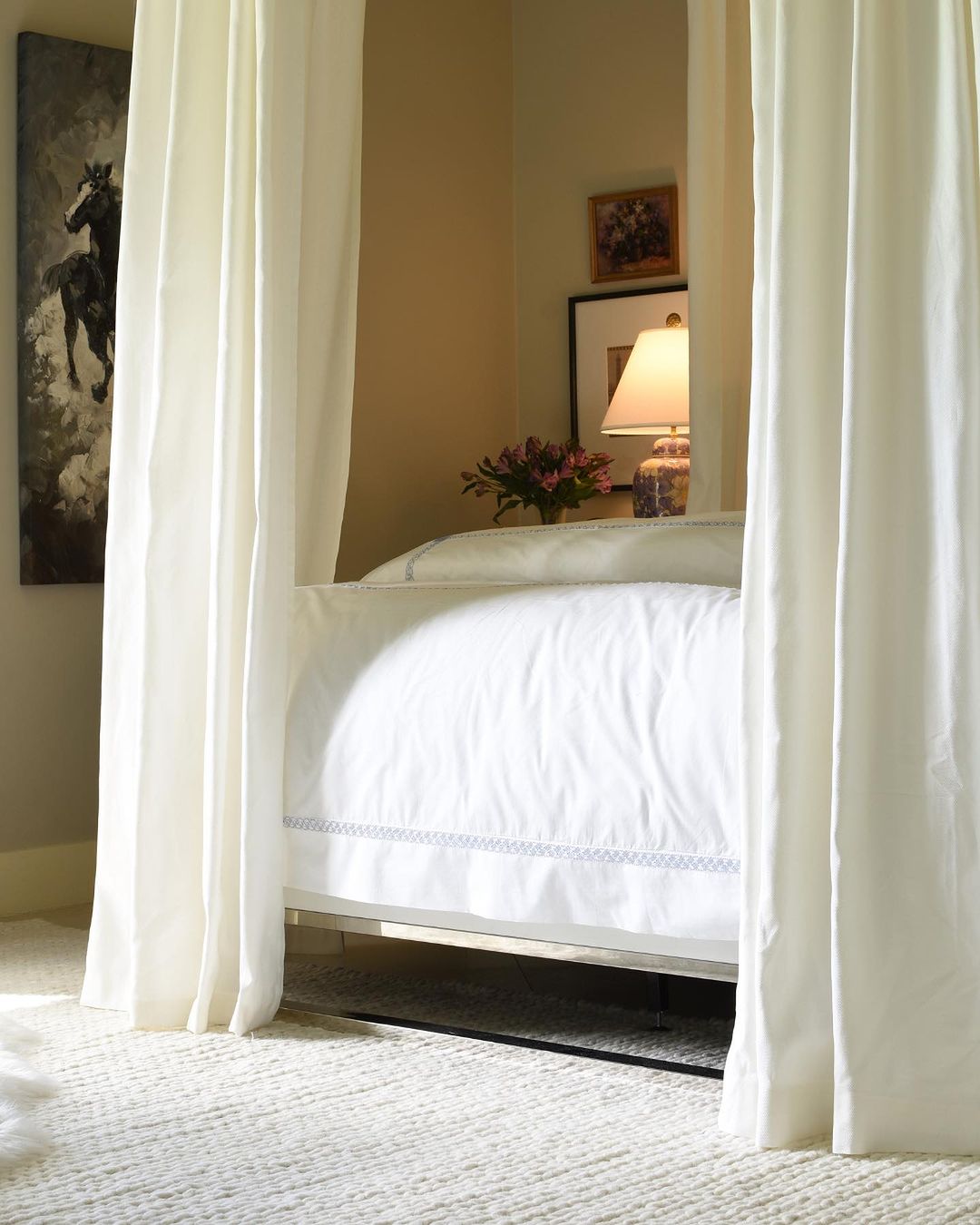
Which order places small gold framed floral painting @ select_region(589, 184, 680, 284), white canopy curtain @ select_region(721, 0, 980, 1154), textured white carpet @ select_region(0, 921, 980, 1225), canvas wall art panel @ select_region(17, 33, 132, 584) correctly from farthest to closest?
small gold framed floral painting @ select_region(589, 184, 680, 284)
canvas wall art panel @ select_region(17, 33, 132, 584)
white canopy curtain @ select_region(721, 0, 980, 1154)
textured white carpet @ select_region(0, 921, 980, 1225)

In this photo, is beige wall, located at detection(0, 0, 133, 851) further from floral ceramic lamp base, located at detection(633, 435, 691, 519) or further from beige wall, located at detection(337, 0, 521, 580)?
floral ceramic lamp base, located at detection(633, 435, 691, 519)

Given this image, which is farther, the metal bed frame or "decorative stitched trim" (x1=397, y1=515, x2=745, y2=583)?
"decorative stitched trim" (x1=397, y1=515, x2=745, y2=583)

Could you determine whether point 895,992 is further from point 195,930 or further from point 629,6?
point 629,6

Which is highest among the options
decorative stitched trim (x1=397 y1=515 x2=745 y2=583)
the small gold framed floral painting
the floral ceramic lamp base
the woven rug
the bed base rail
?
the small gold framed floral painting

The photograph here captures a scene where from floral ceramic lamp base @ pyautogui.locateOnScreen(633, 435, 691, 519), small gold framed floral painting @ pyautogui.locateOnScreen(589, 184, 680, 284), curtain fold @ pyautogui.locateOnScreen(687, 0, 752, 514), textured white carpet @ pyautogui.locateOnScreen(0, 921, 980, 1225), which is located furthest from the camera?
small gold framed floral painting @ pyautogui.locateOnScreen(589, 184, 680, 284)

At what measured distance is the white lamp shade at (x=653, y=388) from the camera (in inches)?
163

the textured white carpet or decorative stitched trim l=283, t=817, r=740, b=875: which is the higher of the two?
decorative stitched trim l=283, t=817, r=740, b=875

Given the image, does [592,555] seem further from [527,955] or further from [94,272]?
[94,272]

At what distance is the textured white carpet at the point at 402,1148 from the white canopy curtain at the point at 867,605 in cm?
14

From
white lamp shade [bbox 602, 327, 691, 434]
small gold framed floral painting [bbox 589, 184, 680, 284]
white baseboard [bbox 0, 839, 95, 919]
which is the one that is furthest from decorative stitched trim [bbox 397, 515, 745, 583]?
small gold framed floral painting [bbox 589, 184, 680, 284]

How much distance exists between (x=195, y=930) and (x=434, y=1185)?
94 centimetres

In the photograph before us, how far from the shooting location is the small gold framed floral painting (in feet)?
15.3

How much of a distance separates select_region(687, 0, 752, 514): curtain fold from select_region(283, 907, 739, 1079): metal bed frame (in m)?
1.45

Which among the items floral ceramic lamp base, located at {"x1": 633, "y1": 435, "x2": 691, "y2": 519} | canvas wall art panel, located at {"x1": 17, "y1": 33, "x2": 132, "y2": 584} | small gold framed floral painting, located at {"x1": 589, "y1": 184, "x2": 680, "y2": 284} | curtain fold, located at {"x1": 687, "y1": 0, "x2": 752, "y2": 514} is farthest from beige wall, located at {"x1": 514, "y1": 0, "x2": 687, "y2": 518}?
canvas wall art panel, located at {"x1": 17, "y1": 33, "x2": 132, "y2": 584}
